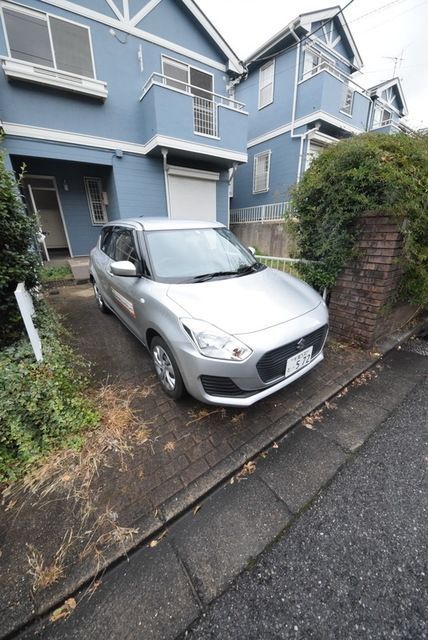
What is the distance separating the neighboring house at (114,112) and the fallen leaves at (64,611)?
8.10 metres

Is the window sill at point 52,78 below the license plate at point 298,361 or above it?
above

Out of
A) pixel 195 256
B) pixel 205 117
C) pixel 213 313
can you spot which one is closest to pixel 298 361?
pixel 213 313

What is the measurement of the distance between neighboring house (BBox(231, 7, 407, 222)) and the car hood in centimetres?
783

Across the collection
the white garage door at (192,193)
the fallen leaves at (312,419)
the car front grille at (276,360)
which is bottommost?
the fallen leaves at (312,419)

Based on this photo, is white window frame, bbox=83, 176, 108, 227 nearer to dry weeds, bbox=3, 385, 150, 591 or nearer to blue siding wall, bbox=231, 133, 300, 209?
blue siding wall, bbox=231, 133, 300, 209

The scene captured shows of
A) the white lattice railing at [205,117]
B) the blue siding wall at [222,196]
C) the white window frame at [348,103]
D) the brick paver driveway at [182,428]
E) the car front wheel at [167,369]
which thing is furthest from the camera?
the white window frame at [348,103]

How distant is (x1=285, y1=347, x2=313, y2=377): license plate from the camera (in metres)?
2.04

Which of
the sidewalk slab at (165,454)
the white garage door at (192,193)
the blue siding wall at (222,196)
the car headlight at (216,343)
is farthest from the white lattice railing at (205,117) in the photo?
the car headlight at (216,343)

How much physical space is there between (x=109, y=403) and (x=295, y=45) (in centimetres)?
1324

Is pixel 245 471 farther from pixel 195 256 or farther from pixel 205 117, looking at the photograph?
pixel 205 117

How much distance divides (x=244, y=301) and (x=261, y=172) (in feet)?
38.1

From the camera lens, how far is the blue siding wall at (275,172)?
10.2 m

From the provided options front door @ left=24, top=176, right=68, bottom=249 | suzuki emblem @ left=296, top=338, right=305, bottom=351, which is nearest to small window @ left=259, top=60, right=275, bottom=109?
front door @ left=24, top=176, right=68, bottom=249

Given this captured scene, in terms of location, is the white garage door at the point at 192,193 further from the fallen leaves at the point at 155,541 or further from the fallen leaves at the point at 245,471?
the fallen leaves at the point at 155,541
